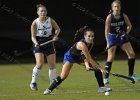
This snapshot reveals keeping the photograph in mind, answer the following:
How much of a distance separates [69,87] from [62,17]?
38.5 ft

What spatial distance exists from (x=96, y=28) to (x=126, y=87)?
38.4 ft

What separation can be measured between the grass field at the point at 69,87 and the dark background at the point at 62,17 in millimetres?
6519

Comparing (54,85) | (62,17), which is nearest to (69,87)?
(54,85)

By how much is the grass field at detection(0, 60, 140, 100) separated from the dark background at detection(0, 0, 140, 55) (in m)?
6.52

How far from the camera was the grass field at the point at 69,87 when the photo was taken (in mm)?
9867

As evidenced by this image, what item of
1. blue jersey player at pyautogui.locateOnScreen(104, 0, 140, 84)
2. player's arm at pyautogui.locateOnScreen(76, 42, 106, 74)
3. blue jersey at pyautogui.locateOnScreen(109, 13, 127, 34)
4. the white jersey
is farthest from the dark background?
player's arm at pyautogui.locateOnScreen(76, 42, 106, 74)

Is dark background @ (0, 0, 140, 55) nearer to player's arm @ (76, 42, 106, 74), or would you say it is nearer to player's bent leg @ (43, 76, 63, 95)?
player's bent leg @ (43, 76, 63, 95)

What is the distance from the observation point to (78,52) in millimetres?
9992

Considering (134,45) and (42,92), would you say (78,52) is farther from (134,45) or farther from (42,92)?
(134,45)

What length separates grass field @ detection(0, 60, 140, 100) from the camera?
987cm

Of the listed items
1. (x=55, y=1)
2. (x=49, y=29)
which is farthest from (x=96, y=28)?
(x=49, y=29)

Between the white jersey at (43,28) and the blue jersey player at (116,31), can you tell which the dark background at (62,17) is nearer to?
the blue jersey player at (116,31)

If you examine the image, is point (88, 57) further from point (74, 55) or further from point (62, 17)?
point (62, 17)

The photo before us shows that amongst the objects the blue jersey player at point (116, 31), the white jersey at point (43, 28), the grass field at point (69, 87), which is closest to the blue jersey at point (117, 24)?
the blue jersey player at point (116, 31)
